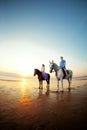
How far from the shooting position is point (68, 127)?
380 cm

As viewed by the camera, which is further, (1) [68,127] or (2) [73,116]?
(2) [73,116]

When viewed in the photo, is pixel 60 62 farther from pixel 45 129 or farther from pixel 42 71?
pixel 45 129

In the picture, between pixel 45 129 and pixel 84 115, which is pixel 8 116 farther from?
pixel 84 115

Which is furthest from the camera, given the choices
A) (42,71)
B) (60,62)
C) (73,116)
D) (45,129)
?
(42,71)

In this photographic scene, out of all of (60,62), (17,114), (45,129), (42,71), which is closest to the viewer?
(45,129)

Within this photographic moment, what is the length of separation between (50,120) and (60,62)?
901 centimetres

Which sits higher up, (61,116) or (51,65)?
(51,65)

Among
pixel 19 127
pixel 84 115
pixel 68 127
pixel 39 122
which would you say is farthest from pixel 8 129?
pixel 84 115

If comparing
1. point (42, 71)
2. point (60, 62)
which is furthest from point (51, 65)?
point (42, 71)

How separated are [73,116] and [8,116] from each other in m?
2.33

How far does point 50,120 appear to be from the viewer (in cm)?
435

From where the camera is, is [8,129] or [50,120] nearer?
[8,129]

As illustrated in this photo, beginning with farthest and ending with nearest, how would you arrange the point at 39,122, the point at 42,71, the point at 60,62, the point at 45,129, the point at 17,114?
the point at 42,71
the point at 60,62
the point at 17,114
the point at 39,122
the point at 45,129

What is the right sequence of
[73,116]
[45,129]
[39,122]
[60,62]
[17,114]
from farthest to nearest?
[60,62]
[17,114]
[73,116]
[39,122]
[45,129]
